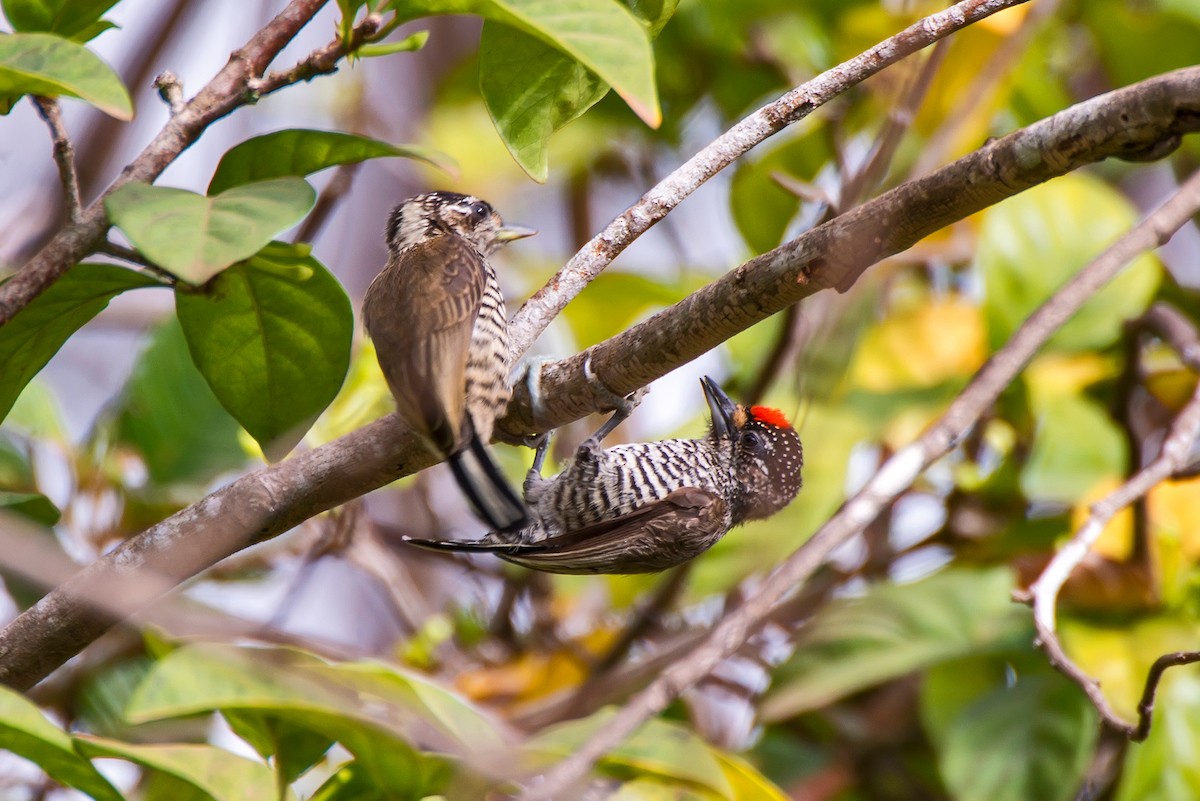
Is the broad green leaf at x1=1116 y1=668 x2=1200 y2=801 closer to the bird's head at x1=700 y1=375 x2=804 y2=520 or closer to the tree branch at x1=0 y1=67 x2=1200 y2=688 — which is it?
the bird's head at x1=700 y1=375 x2=804 y2=520

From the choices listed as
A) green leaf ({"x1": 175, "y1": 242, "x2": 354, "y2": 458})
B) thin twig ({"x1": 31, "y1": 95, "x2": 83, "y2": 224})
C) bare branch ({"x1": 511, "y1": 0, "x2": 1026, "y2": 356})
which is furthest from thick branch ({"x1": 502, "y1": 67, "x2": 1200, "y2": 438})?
thin twig ({"x1": 31, "y1": 95, "x2": 83, "y2": 224})

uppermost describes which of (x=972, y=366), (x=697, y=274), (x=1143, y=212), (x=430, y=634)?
(x=697, y=274)

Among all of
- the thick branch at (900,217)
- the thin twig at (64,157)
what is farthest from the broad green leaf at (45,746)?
the thick branch at (900,217)

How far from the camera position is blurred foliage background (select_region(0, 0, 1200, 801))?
9.77 ft

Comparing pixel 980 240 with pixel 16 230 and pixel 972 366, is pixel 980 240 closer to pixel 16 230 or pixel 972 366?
pixel 972 366

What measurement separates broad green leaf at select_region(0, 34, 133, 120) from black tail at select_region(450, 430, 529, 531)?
0.83 m

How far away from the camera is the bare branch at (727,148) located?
1749 mm

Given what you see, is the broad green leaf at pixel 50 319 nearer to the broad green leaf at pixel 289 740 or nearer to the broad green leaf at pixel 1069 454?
the broad green leaf at pixel 289 740

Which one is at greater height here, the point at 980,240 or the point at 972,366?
→ the point at 980,240

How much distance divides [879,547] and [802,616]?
35cm

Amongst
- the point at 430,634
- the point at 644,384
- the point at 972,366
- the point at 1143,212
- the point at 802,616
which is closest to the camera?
the point at 644,384

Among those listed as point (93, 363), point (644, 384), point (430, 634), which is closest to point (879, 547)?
point (430, 634)

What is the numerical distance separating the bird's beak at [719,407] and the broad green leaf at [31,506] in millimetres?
1815

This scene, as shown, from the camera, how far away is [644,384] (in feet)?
6.18
